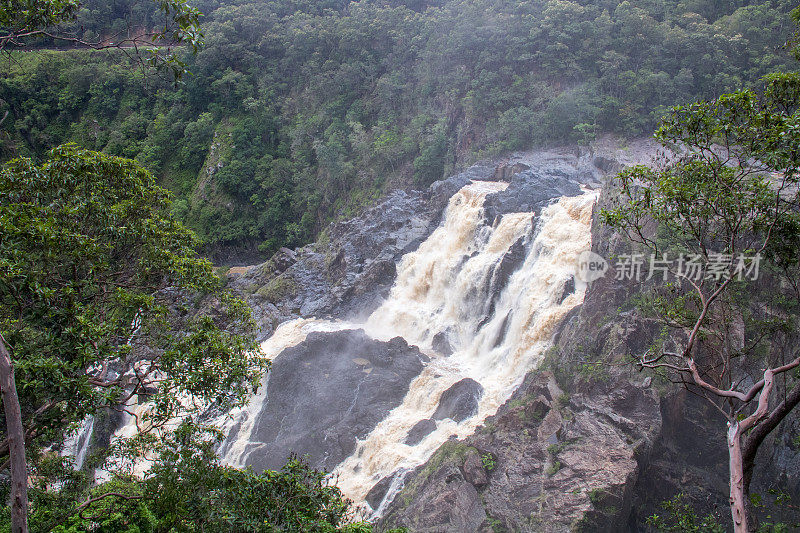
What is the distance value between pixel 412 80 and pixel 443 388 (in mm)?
23529

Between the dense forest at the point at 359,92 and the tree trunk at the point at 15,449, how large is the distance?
24.9 meters

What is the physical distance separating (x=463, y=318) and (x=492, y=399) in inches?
185

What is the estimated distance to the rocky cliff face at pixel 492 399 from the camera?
10.8 metres

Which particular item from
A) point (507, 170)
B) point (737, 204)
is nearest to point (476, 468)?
point (737, 204)

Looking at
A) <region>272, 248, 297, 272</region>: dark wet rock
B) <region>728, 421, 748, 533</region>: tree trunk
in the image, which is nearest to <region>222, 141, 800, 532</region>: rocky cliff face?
<region>272, 248, 297, 272</region>: dark wet rock

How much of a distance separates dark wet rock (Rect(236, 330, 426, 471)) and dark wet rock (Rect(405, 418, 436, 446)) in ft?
4.37

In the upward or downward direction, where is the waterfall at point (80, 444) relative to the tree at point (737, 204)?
downward

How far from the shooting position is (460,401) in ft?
47.9

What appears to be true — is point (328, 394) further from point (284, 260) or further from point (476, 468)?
point (284, 260)

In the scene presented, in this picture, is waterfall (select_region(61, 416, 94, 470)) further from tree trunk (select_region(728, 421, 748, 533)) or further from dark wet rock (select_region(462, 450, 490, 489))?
tree trunk (select_region(728, 421, 748, 533))

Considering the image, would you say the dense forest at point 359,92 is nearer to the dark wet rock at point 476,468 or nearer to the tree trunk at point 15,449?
the dark wet rock at point 476,468

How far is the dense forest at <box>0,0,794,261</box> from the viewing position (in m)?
25.2

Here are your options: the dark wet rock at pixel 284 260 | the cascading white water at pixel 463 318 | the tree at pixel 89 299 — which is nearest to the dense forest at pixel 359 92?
the dark wet rock at pixel 284 260

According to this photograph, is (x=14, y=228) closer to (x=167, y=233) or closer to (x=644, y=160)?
(x=167, y=233)
